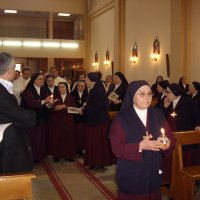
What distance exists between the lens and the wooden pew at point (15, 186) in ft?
9.18

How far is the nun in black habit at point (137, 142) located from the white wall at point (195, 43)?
26.2ft

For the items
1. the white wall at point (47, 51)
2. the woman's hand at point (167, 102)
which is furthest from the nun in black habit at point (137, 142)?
the white wall at point (47, 51)

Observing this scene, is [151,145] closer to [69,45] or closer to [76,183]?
[76,183]

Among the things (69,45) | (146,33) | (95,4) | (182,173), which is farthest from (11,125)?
(69,45)

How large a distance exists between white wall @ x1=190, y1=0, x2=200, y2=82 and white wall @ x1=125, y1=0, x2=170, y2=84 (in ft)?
4.23

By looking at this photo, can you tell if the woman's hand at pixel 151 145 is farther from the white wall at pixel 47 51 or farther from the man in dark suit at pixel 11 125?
the white wall at pixel 47 51

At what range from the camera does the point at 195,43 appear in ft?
35.5

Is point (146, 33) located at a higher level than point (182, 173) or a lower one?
higher

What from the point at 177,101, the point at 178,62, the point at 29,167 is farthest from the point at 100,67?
the point at 29,167

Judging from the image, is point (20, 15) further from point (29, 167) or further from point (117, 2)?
point (29, 167)

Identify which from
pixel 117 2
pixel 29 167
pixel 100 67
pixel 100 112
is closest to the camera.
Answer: pixel 29 167

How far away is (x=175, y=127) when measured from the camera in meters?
5.33

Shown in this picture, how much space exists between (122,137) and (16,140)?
0.95 meters

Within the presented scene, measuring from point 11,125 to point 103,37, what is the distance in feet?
52.4
